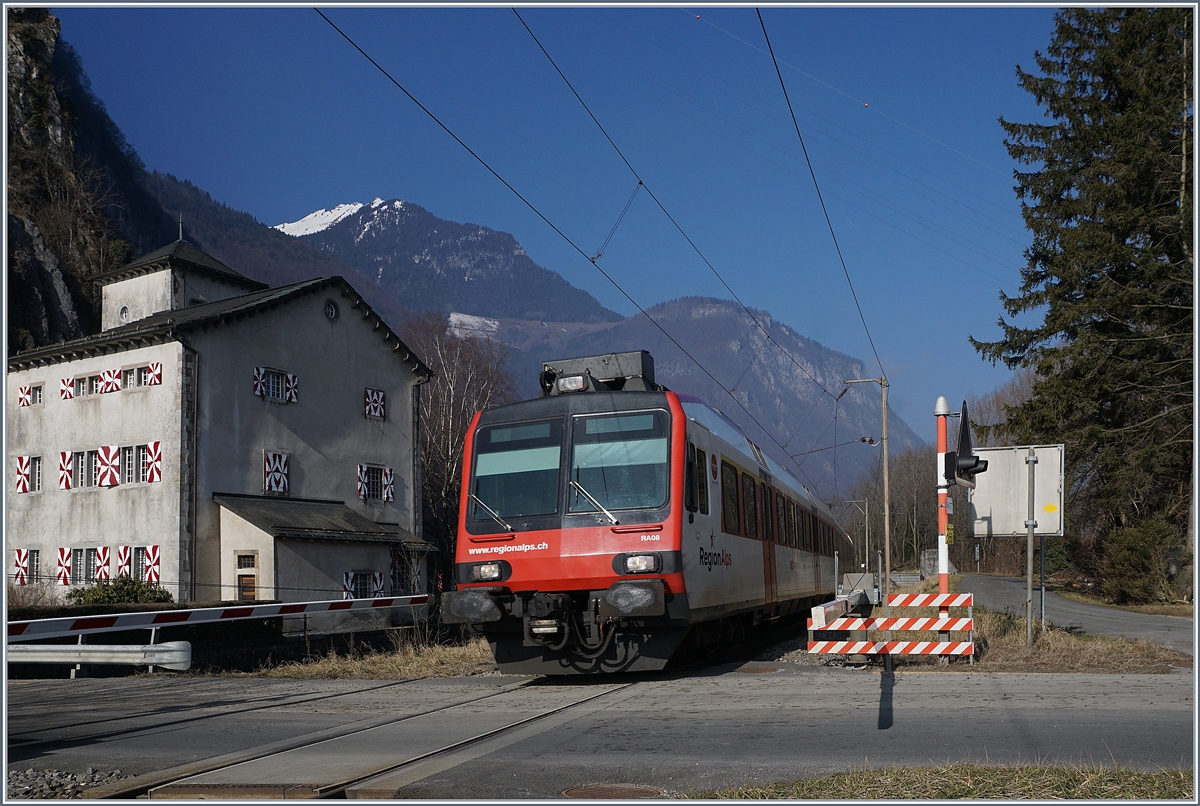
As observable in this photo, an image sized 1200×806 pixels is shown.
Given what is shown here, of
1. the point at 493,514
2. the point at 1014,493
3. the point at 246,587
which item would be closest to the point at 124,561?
the point at 246,587

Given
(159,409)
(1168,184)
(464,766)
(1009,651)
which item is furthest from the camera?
(159,409)

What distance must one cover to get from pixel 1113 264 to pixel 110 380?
29845mm

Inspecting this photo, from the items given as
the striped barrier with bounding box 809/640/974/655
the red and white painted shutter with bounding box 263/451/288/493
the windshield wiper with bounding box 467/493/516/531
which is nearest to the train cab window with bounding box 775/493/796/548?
the striped barrier with bounding box 809/640/974/655

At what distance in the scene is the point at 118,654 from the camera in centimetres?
1164

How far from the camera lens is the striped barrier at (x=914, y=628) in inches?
477

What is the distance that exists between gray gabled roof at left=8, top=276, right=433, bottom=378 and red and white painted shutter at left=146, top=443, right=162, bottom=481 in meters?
3.06

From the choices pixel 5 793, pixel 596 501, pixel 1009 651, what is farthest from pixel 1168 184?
pixel 5 793

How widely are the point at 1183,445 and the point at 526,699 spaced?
25.2 m

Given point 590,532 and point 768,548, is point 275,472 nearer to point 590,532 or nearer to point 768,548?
point 768,548

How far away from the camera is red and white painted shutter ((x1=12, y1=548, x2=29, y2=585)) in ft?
109

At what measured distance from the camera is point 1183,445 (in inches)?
1158

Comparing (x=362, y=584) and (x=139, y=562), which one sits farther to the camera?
(x=362, y=584)

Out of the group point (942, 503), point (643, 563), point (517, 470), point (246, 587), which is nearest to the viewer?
point (643, 563)

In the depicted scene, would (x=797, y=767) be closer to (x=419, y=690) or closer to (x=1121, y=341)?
(x=419, y=690)
